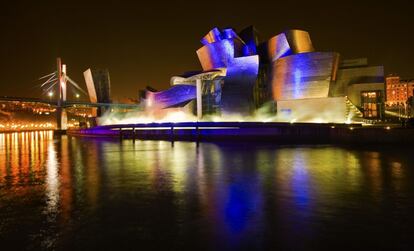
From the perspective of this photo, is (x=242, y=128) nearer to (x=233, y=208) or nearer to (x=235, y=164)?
(x=235, y=164)

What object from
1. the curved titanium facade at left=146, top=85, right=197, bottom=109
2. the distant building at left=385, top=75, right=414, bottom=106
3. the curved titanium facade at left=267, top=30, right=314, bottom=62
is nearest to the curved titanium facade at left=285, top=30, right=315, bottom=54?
the curved titanium facade at left=267, top=30, right=314, bottom=62

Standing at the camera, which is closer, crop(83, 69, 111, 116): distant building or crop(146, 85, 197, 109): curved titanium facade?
crop(146, 85, 197, 109): curved titanium facade

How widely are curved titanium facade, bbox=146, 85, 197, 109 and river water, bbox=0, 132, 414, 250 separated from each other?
28.1 meters

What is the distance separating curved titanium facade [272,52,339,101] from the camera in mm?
29469

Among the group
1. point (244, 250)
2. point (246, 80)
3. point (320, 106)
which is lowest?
point (244, 250)

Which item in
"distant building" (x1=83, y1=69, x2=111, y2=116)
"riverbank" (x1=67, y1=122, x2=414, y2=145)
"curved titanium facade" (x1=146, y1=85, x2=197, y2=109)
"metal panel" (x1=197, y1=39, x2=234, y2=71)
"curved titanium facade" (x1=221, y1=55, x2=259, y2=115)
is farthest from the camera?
"distant building" (x1=83, y1=69, x2=111, y2=116)

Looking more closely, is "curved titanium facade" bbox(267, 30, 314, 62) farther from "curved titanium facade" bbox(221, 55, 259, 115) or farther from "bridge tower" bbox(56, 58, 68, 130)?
"bridge tower" bbox(56, 58, 68, 130)

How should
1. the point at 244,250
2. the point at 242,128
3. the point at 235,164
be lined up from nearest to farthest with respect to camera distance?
1. the point at 244,250
2. the point at 235,164
3. the point at 242,128

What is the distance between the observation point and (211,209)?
6.06 m

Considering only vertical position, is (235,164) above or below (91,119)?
below

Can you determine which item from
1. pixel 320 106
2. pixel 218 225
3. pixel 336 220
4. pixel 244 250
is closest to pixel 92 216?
pixel 218 225

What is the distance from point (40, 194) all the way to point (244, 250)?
5336 millimetres

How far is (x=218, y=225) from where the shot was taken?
5.13m

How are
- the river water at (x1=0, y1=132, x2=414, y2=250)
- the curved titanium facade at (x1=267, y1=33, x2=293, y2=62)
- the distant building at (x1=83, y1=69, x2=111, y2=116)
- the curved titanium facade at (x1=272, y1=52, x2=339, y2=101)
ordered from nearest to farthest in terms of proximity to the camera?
the river water at (x1=0, y1=132, x2=414, y2=250)
the curved titanium facade at (x1=272, y1=52, x2=339, y2=101)
the curved titanium facade at (x1=267, y1=33, x2=293, y2=62)
the distant building at (x1=83, y1=69, x2=111, y2=116)
